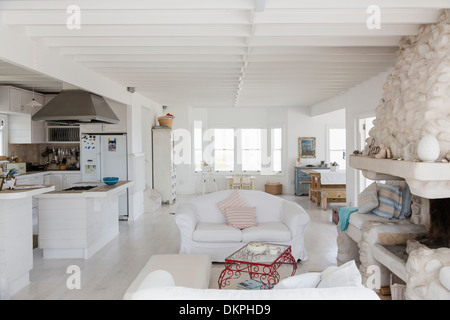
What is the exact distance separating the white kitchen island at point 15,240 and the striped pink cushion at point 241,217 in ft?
7.94

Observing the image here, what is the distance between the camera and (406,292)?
3086mm

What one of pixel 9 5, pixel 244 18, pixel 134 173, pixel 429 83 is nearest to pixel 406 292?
pixel 429 83

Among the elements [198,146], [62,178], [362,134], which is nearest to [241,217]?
[362,134]

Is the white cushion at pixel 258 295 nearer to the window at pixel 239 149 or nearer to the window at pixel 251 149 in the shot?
the window at pixel 239 149

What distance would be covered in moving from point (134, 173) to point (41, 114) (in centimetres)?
264

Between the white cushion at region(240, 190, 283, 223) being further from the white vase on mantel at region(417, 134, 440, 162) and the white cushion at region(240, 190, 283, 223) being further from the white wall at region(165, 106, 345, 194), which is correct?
the white wall at region(165, 106, 345, 194)

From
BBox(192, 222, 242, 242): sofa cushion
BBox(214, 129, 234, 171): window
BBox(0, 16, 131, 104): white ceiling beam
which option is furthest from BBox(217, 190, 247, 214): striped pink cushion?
BBox(214, 129, 234, 171): window

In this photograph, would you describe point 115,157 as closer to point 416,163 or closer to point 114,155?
point 114,155

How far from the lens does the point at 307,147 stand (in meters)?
11.0

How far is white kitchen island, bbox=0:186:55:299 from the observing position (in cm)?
365

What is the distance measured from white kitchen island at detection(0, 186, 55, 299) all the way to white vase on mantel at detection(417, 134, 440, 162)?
3.91 m

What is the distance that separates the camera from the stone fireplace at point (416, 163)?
3.00 meters

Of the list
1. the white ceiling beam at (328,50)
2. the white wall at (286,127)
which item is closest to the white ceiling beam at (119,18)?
the white ceiling beam at (328,50)

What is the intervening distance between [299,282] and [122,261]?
312 centimetres
